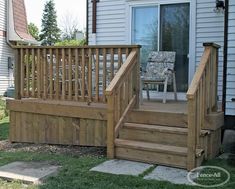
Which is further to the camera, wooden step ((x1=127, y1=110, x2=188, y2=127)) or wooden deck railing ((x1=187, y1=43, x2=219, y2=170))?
wooden step ((x1=127, y1=110, x2=188, y2=127))

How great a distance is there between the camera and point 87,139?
5879 mm

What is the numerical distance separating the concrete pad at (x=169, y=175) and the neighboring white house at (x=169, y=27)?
6.44 ft

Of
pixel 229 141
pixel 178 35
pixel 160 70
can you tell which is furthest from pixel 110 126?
pixel 178 35

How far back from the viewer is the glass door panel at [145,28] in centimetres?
751

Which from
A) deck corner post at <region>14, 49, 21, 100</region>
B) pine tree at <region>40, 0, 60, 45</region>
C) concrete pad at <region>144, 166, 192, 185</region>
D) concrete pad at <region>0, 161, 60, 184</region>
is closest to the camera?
concrete pad at <region>144, 166, 192, 185</region>

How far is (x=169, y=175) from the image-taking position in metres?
4.32

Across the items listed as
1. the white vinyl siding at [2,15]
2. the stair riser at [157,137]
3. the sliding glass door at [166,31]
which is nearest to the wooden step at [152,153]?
the stair riser at [157,137]

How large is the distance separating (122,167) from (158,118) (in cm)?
99

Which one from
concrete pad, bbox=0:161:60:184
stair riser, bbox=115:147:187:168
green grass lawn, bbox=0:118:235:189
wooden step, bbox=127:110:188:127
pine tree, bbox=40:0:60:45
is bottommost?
concrete pad, bbox=0:161:60:184

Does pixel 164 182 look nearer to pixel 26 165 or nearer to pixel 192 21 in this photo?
pixel 26 165

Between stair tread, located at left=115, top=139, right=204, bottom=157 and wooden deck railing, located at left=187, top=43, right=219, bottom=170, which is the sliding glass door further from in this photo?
stair tread, located at left=115, top=139, right=204, bottom=157

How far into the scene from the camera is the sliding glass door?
283 inches

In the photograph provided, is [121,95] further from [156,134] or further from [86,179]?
[86,179]

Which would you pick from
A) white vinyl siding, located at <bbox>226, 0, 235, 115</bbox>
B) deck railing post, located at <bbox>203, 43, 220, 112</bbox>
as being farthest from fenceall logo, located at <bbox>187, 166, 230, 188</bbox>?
white vinyl siding, located at <bbox>226, 0, 235, 115</bbox>
